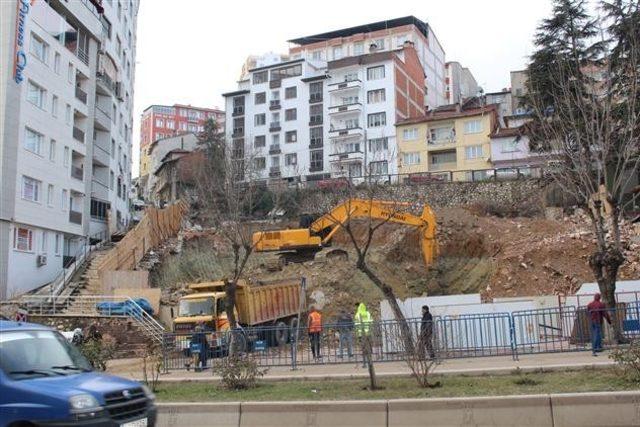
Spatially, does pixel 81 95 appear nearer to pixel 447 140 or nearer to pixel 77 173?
pixel 77 173

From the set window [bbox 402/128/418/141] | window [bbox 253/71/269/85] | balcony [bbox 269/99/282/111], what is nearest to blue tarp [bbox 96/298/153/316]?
window [bbox 402/128/418/141]

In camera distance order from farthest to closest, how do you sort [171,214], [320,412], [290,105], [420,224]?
[290,105] < [171,214] < [420,224] < [320,412]

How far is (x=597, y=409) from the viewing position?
375 inches

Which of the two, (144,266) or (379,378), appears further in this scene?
(144,266)

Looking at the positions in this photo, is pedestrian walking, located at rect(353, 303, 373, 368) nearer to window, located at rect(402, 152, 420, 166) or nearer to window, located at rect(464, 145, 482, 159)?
window, located at rect(464, 145, 482, 159)

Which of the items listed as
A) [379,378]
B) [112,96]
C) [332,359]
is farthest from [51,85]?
[379,378]

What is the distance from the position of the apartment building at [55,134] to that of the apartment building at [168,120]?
285 feet

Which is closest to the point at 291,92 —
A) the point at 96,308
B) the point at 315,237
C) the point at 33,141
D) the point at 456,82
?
the point at 456,82

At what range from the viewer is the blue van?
698 centimetres

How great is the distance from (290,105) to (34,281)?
44.8 metres

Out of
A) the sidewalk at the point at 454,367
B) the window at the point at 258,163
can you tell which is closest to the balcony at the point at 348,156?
the window at the point at 258,163

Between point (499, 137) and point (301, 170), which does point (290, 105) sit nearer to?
point (301, 170)

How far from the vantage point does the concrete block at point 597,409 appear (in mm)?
9367

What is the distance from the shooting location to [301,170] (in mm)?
69875
